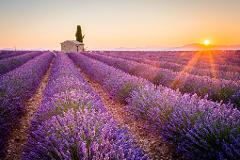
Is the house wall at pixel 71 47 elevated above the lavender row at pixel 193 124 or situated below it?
above

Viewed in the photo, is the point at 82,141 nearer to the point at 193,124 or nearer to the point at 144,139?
the point at 193,124

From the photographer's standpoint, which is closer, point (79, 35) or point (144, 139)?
point (144, 139)

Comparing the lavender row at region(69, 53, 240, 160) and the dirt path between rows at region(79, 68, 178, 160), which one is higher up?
the lavender row at region(69, 53, 240, 160)

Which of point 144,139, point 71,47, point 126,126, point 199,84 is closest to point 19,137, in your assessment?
point 144,139

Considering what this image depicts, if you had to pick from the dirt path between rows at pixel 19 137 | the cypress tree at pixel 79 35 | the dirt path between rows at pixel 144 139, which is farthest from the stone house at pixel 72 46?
the dirt path between rows at pixel 144 139

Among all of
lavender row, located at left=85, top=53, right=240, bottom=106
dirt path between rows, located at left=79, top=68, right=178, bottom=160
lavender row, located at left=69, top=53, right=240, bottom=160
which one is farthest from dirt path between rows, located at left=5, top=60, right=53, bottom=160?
lavender row, located at left=85, top=53, right=240, bottom=106

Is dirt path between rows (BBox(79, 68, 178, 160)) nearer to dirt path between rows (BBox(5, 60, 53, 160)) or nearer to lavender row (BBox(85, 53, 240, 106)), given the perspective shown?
lavender row (BBox(85, 53, 240, 106))

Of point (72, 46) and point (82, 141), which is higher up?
point (72, 46)

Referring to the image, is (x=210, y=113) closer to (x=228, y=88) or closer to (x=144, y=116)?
(x=144, y=116)

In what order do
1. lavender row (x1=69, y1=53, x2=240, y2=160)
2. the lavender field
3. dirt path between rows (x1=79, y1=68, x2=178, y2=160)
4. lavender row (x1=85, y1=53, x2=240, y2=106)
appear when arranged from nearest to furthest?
the lavender field → lavender row (x1=69, y1=53, x2=240, y2=160) → dirt path between rows (x1=79, y1=68, x2=178, y2=160) → lavender row (x1=85, y1=53, x2=240, y2=106)

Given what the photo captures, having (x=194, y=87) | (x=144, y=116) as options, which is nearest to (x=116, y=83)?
(x=194, y=87)

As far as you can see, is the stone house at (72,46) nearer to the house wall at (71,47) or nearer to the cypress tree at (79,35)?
the house wall at (71,47)

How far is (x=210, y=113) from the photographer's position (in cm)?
326

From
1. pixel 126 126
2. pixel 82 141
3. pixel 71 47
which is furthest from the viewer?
pixel 71 47
